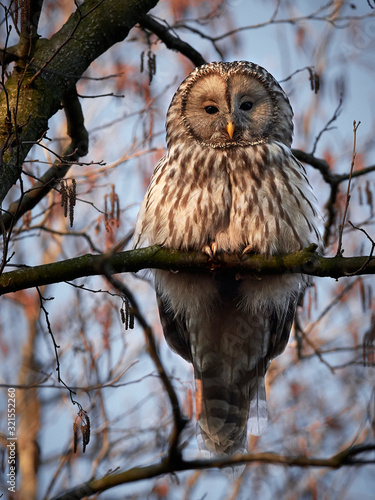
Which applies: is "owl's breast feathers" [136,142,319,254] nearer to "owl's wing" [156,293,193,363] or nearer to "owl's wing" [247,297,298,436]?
"owl's wing" [156,293,193,363]

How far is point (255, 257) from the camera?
3.91 meters

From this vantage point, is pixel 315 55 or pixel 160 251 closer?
pixel 160 251

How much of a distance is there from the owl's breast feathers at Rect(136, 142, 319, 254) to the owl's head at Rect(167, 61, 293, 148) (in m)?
0.18

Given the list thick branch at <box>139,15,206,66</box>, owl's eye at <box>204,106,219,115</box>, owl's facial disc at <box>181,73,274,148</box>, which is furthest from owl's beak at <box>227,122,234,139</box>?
thick branch at <box>139,15,206,66</box>

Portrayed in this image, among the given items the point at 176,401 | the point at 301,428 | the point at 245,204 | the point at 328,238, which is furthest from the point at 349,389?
the point at 176,401

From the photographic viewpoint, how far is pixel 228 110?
195 inches

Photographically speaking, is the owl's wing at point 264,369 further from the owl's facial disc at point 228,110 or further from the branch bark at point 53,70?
the branch bark at point 53,70

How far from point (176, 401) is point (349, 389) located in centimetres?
718

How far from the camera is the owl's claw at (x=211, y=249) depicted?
405 centimetres

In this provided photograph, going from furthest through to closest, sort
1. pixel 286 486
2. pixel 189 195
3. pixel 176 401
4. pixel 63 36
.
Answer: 1. pixel 286 486
2. pixel 189 195
3. pixel 63 36
4. pixel 176 401

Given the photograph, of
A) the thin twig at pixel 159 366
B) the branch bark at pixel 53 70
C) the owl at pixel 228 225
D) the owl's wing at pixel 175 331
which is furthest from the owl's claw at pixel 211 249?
the thin twig at pixel 159 366

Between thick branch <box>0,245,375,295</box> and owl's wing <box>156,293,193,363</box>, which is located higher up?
thick branch <box>0,245,375,295</box>

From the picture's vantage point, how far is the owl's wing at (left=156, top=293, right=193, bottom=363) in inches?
196

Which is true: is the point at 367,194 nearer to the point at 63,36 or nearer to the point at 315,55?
the point at 63,36
